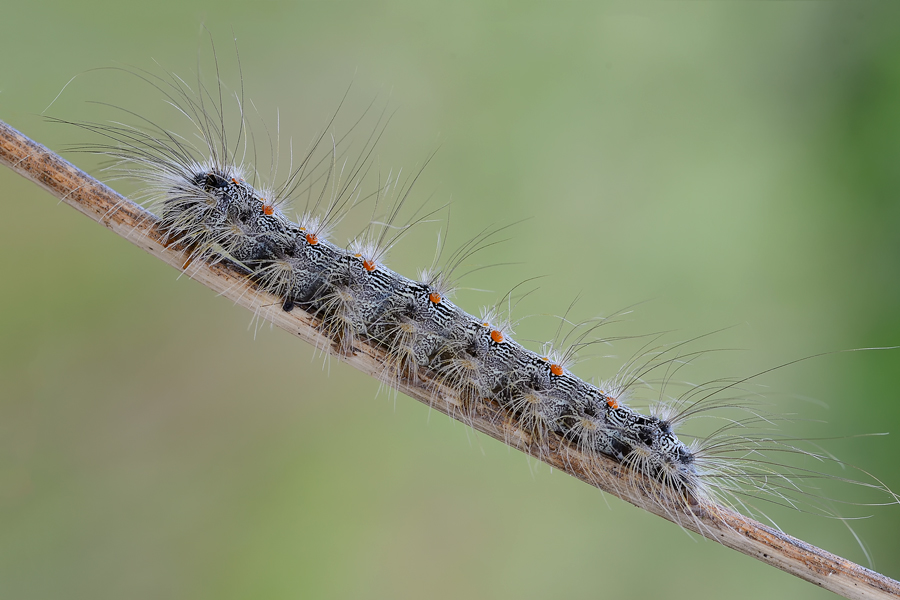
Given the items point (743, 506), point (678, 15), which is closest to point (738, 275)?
point (678, 15)

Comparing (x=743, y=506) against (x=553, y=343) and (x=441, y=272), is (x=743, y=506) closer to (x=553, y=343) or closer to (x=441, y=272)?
(x=553, y=343)

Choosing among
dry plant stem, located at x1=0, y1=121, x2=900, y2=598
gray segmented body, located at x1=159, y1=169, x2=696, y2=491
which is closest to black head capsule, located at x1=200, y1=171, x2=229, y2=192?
gray segmented body, located at x1=159, y1=169, x2=696, y2=491

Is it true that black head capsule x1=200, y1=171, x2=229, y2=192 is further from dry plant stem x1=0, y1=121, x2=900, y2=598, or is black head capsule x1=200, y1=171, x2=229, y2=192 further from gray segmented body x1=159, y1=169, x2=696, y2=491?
dry plant stem x1=0, y1=121, x2=900, y2=598

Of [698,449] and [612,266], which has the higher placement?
[612,266]

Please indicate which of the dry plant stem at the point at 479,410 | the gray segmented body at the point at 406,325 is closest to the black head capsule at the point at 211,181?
the gray segmented body at the point at 406,325

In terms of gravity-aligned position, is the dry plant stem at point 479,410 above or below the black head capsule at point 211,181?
below

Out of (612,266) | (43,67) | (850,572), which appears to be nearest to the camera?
(850,572)

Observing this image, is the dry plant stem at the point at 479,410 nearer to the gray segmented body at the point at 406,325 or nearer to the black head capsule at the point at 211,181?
the gray segmented body at the point at 406,325
